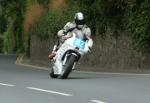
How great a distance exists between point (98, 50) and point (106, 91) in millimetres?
11487

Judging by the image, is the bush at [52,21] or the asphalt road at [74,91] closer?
the asphalt road at [74,91]

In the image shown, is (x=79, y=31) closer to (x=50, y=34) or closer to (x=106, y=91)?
(x=106, y=91)

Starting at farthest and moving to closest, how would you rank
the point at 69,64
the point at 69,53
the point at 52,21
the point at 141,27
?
the point at 52,21
the point at 141,27
the point at 69,53
the point at 69,64

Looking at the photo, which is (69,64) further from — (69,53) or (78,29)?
(78,29)

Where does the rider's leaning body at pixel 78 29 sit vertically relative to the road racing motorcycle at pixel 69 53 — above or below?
above

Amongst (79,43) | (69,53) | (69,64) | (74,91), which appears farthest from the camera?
(69,53)

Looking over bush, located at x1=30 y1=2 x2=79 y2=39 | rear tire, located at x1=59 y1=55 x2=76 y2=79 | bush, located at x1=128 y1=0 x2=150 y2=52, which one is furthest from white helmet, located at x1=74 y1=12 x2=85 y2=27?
bush, located at x1=30 y1=2 x2=79 y2=39

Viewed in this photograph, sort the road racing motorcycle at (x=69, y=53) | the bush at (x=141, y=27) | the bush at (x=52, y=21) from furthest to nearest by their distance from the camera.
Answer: the bush at (x=52, y=21) < the bush at (x=141, y=27) < the road racing motorcycle at (x=69, y=53)

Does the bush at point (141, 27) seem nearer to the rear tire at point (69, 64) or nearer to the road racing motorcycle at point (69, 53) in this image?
the road racing motorcycle at point (69, 53)

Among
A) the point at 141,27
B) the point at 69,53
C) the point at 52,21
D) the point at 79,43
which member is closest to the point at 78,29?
the point at 79,43

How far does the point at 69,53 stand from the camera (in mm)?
18500

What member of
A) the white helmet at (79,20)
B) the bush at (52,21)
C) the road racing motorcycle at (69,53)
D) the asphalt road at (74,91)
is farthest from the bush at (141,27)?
the asphalt road at (74,91)

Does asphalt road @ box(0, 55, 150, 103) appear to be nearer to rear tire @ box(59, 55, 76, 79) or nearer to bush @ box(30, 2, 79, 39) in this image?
rear tire @ box(59, 55, 76, 79)

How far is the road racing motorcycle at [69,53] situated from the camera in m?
18.3
